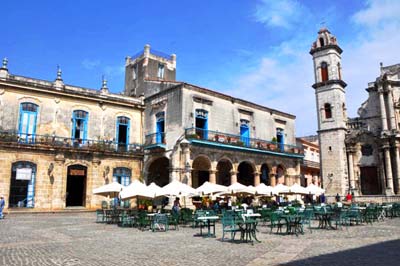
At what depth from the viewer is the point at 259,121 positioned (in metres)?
27.0

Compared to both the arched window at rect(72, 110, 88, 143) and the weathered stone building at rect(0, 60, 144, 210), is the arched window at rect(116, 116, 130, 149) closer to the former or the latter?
the weathered stone building at rect(0, 60, 144, 210)

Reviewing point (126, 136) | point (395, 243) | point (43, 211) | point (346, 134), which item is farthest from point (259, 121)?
point (395, 243)

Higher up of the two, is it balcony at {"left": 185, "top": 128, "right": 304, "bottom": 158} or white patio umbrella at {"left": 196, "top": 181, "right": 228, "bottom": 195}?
balcony at {"left": 185, "top": 128, "right": 304, "bottom": 158}

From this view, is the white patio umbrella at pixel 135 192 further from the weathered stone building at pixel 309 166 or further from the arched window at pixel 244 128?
the weathered stone building at pixel 309 166

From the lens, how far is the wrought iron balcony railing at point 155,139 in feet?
74.6

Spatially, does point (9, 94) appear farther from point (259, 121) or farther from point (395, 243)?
point (395, 243)

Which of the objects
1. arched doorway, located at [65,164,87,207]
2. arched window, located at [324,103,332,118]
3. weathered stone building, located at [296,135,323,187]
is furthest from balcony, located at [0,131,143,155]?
weathered stone building, located at [296,135,323,187]

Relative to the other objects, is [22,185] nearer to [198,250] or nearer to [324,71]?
[198,250]

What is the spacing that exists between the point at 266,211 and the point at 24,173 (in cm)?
1416

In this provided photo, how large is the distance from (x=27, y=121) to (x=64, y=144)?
2528mm

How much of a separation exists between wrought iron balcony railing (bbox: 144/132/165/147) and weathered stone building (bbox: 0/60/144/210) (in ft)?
3.31

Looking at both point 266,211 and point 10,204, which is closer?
point 266,211

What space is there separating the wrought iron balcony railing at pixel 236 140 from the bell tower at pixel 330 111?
281cm

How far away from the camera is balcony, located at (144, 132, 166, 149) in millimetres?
22203
